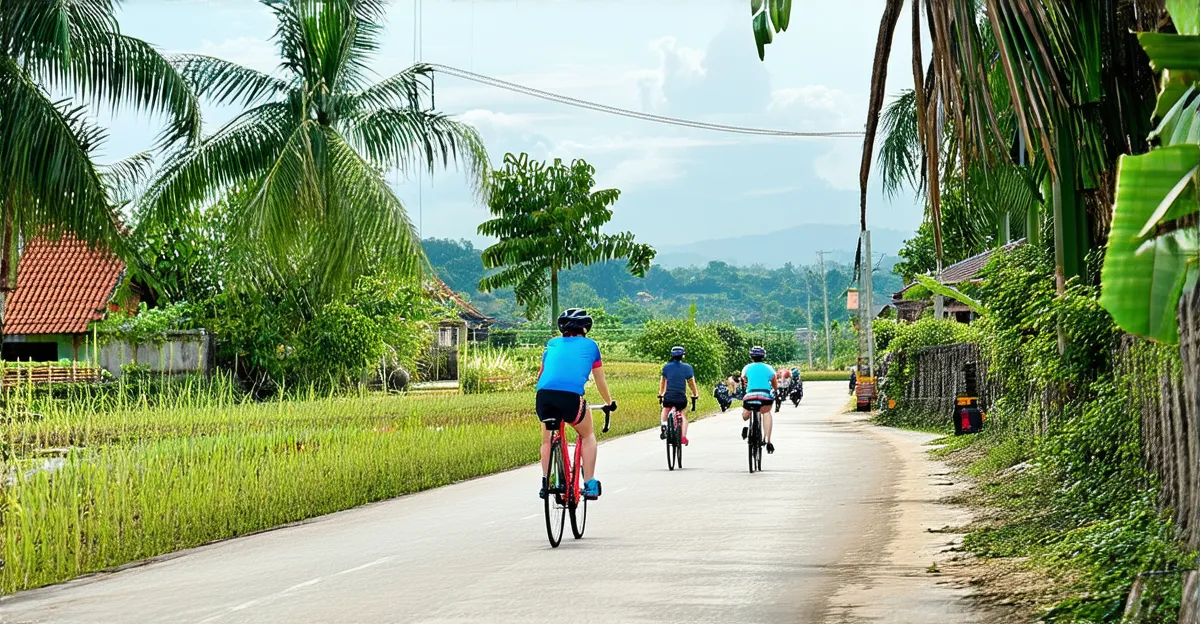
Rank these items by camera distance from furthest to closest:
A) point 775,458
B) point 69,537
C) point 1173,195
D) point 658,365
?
point 658,365
point 775,458
point 69,537
point 1173,195

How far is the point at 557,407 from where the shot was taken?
13.0 metres

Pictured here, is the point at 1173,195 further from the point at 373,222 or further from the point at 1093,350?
the point at 373,222

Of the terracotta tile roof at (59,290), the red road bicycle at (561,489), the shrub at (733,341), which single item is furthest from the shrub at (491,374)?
the shrub at (733,341)

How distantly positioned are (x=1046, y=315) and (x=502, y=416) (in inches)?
598

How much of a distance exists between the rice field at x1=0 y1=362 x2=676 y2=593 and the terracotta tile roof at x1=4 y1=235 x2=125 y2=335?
22952mm

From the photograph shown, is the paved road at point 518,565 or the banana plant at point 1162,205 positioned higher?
the banana plant at point 1162,205

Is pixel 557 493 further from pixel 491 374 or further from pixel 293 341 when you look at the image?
pixel 491 374

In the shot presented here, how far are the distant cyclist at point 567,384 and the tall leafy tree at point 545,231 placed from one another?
4357 cm

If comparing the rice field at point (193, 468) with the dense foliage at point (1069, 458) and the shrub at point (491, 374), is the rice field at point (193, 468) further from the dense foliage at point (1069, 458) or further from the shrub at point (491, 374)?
the shrub at point (491, 374)

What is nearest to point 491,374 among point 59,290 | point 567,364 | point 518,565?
point 59,290

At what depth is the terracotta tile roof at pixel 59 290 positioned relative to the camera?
44062 mm

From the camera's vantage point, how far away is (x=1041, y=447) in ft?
48.5

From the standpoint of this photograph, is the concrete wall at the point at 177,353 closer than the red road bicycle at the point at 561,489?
No

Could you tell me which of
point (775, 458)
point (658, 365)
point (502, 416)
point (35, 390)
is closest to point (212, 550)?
point (775, 458)
